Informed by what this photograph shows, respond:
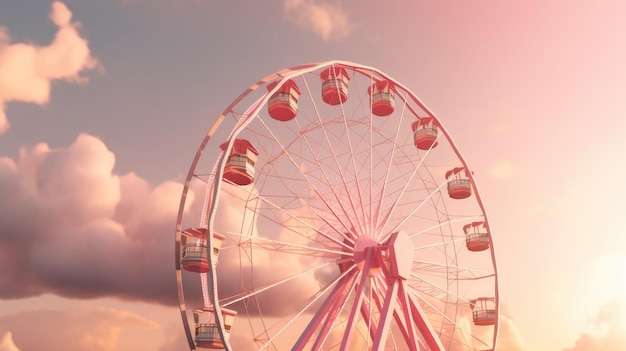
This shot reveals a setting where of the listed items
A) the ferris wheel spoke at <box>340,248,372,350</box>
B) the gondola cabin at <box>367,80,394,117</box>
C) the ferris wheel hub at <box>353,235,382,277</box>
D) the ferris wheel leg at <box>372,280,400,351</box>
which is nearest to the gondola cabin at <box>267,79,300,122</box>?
the gondola cabin at <box>367,80,394,117</box>

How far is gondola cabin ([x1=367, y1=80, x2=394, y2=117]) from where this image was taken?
68.5 feet

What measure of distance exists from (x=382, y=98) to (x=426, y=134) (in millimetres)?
2466

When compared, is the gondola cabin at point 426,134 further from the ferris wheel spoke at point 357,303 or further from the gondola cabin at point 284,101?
the ferris wheel spoke at point 357,303

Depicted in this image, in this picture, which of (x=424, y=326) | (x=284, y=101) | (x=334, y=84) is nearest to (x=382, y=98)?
(x=334, y=84)

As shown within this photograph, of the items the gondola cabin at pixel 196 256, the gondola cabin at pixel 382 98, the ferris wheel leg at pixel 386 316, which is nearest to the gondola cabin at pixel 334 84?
the gondola cabin at pixel 382 98

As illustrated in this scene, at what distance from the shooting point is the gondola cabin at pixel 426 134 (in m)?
22.0

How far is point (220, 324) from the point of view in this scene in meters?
13.4

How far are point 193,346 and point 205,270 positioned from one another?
2252 millimetres

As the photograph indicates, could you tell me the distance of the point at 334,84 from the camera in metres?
20.2

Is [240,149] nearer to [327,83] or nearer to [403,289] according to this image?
[327,83]

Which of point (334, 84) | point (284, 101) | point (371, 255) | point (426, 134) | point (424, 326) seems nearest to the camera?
point (371, 255)

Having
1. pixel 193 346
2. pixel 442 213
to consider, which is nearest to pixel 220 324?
pixel 193 346

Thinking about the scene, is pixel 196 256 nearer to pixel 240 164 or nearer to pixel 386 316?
pixel 240 164

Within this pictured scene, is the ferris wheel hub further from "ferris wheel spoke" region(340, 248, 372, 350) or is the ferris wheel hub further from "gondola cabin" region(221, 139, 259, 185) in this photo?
"gondola cabin" region(221, 139, 259, 185)
